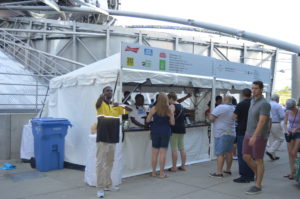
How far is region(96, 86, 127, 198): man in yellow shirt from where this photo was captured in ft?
17.6

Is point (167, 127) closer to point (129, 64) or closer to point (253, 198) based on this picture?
point (129, 64)

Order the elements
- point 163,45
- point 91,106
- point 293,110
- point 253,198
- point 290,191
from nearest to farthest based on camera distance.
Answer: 1. point 253,198
2. point 290,191
3. point 293,110
4. point 91,106
5. point 163,45

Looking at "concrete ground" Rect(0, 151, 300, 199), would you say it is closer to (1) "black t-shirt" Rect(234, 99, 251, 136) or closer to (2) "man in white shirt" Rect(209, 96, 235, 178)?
(2) "man in white shirt" Rect(209, 96, 235, 178)

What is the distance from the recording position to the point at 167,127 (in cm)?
670

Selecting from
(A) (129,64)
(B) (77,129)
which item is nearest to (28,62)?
(B) (77,129)

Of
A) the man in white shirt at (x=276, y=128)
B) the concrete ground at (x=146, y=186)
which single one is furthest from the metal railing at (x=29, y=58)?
the man in white shirt at (x=276, y=128)

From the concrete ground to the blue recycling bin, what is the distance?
217 millimetres

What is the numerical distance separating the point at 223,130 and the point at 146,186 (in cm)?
194

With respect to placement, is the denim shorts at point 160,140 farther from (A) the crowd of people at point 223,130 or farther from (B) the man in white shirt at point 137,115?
(B) the man in white shirt at point 137,115

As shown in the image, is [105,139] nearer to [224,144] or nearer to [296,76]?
[224,144]

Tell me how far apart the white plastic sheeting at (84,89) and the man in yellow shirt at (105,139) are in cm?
127

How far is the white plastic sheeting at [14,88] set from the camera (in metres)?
11.2

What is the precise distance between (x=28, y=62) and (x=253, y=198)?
15887mm

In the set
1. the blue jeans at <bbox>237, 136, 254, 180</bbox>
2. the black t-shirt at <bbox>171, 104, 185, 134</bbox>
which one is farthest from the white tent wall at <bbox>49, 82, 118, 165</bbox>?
the blue jeans at <bbox>237, 136, 254, 180</bbox>
